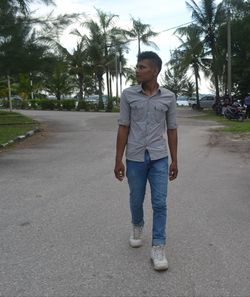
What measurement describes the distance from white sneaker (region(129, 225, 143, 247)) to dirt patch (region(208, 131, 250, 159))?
778 centimetres

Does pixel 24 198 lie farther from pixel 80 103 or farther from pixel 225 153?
pixel 80 103

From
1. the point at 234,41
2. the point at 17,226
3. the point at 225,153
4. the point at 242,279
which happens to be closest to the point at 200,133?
the point at 225,153

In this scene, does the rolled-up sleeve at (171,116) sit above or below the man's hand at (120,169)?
above

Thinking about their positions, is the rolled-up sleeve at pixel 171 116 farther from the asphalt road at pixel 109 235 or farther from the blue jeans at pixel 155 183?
the asphalt road at pixel 109 235

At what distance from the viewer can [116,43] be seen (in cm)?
4803

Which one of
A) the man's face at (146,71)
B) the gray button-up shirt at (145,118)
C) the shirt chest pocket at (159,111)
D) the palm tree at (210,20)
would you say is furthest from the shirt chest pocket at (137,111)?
the palm tree at (210,20)

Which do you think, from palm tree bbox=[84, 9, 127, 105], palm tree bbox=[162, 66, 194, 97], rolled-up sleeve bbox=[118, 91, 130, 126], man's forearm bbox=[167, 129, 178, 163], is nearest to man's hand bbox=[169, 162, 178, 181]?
man's forearm bbox=[167, 129, 178, 163]

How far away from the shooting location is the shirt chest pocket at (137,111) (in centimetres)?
455

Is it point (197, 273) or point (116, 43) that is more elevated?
point (116, 43)

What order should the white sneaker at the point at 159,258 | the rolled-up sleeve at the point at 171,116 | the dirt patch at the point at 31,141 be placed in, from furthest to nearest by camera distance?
the dirt patch at the point at 31,141, the rolled-up sleeve at the point at 171,116, the white sneaker at the point at 159,258

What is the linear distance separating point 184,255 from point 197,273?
0.49m

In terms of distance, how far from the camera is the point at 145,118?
15.0 feet

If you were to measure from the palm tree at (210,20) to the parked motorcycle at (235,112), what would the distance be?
980 cm

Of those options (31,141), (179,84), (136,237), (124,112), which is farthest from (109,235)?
(179,84)
